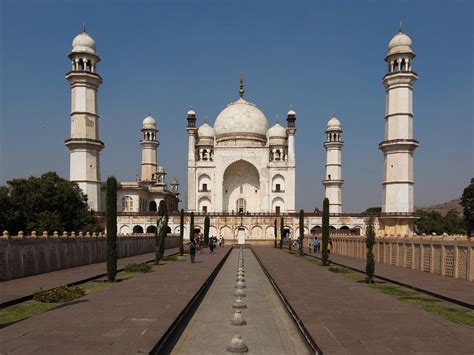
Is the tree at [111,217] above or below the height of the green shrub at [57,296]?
above

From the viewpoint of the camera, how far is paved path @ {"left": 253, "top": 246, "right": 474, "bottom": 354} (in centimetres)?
643

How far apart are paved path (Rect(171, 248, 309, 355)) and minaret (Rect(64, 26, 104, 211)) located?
1336 inches

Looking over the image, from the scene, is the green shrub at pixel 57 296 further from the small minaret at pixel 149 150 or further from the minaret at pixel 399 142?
the small minaret at pixel 149 150

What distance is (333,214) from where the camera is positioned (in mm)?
56375

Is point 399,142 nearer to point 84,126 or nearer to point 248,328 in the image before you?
point 84,126

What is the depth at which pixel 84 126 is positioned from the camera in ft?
146

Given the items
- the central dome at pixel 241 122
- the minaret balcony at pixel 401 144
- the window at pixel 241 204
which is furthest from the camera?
the central dome at pixel 241 122

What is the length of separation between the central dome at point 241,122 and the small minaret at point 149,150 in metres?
8.68

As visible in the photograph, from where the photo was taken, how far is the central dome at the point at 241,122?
212 feet

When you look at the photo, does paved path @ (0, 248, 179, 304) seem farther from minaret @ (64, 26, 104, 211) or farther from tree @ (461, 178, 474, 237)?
tree @ (461, 178, 474, 237)

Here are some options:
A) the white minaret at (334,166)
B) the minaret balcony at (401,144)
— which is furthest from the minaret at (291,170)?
the minaret balcony at (401,144)

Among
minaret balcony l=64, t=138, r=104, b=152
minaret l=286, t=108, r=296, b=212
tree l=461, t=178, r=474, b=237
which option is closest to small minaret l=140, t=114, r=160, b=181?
minaret l=286, t=108, r=296, b=212

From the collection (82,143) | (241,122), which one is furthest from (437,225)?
(82,143)

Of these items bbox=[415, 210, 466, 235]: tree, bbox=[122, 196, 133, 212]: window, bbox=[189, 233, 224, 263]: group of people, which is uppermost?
bbox=[122, 196, 133, 212]: window
